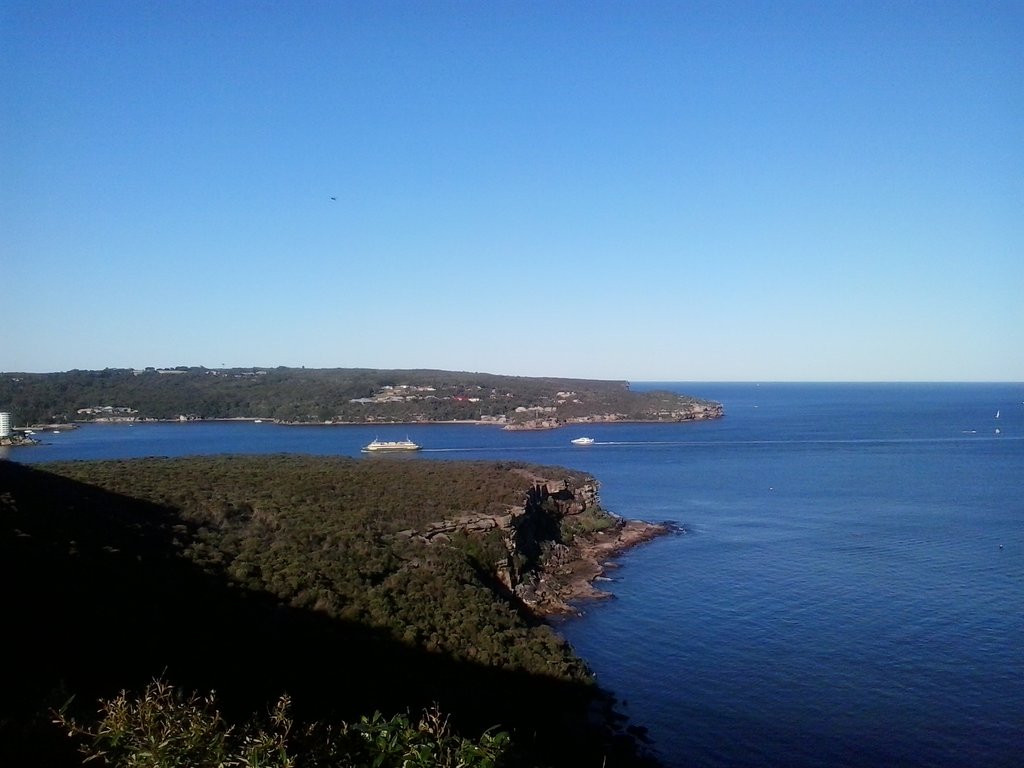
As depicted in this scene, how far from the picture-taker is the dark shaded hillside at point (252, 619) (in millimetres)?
11305

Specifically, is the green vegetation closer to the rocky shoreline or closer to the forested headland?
the rocky shoreline

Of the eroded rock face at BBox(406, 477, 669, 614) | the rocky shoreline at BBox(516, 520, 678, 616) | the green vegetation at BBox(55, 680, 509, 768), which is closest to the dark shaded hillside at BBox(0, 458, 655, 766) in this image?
the green vegetation at BBox(55, 680, 509, 768)

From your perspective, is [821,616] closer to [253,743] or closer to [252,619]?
[252,619]

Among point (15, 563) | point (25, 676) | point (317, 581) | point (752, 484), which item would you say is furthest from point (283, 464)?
point (752, 484)

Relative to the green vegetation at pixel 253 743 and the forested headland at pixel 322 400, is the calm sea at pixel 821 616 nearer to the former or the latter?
the green vegetation at pixel 253 743

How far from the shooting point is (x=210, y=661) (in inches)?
496

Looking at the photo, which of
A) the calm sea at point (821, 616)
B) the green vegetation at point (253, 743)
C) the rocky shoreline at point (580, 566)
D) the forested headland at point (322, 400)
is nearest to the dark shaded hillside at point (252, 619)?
the green vegetation at point (253, 743)

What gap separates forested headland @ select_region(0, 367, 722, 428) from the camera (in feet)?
340

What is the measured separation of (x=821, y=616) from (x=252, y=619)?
15.9 meters

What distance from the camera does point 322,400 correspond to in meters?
113

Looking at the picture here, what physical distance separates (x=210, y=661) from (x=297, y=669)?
1407mm

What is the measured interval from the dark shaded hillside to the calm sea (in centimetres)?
269

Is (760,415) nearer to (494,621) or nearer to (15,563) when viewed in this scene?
(494,621)

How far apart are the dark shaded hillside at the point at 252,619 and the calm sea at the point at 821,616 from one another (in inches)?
106
